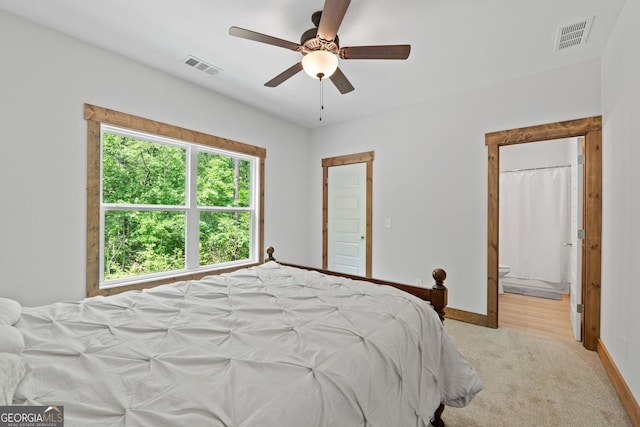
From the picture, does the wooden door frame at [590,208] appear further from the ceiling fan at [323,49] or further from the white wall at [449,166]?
the ceiling fan at [323,49]

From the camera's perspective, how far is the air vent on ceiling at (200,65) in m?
2.73

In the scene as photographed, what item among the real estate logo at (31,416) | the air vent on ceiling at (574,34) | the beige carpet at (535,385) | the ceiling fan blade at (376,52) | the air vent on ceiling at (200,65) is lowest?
the beige carpet at (535,385)

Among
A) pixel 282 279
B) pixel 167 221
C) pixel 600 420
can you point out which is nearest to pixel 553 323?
pixel 600 420

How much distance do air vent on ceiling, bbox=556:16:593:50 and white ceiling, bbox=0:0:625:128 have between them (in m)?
0.05

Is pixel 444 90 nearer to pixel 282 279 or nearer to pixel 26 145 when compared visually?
pixel 282 279

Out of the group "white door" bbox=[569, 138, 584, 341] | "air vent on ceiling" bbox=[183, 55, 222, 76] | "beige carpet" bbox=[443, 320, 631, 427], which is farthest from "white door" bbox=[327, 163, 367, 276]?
"white door" bbox=[569, 138, 584, 341]

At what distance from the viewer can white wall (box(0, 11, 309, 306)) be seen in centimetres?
212

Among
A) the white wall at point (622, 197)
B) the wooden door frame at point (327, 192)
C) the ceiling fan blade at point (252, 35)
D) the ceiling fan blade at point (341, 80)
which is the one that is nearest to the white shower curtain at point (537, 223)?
the white wall at point (622, 197)

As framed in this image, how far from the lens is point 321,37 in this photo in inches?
75.5

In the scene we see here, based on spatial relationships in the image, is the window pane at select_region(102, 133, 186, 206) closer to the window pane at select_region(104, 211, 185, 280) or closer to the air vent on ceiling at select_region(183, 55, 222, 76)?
the window pane at select_region(104, 211, 185, 280)

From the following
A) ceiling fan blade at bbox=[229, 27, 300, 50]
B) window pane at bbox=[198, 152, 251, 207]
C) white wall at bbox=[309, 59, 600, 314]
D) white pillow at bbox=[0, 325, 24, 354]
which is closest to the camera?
white pillow at bbox=[0, 325, 24, 354]

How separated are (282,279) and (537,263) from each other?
4.81 metres

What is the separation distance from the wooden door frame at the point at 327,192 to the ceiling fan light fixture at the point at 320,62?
2257 mm

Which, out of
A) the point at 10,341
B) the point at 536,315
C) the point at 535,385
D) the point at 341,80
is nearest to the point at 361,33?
the point at 341,80
